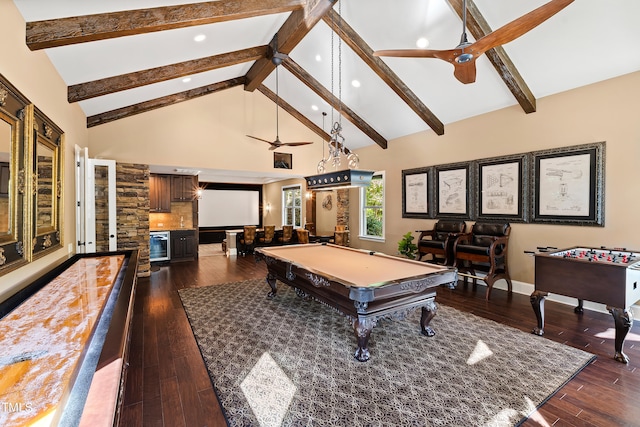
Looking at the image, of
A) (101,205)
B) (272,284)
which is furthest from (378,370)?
(101,205)

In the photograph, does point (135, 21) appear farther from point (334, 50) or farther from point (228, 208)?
point (228, 208)

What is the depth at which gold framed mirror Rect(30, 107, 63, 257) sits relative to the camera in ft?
8.47

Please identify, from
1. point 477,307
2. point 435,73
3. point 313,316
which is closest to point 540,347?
point 477,307

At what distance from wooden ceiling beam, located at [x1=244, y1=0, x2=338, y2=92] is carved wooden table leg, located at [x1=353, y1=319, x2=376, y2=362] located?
3.74 m

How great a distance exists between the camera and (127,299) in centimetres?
196

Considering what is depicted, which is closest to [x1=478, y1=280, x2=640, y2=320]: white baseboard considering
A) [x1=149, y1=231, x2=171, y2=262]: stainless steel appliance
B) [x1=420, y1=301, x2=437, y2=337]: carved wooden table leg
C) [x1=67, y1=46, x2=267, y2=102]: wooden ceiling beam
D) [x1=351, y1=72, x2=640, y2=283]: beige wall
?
[x1=351, y1=72, x2=640, y2=283]: beige wall

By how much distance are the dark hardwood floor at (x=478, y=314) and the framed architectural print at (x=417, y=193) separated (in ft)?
7.22

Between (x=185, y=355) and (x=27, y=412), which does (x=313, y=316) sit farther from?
(x=27, y=412)

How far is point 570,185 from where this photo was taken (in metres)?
4.51

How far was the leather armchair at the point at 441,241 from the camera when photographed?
555 centimetres

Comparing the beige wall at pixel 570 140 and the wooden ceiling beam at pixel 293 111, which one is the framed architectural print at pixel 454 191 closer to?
the beige wall at pixel 570 140

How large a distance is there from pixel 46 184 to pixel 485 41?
4.22m

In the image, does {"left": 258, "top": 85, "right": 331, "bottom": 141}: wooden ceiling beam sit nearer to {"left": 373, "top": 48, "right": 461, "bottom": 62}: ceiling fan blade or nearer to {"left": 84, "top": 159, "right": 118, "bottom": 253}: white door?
{"left": 84, "top": 159, "right": 118, "bottom": 253}: white door

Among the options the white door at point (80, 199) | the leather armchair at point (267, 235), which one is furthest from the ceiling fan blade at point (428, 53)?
the leather armchair at point (267, 235)
